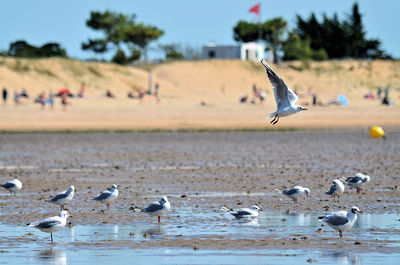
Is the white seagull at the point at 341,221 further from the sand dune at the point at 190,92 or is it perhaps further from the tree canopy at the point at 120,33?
the tree canopy at the point at 120,33

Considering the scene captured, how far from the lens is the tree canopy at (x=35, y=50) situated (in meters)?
93.2

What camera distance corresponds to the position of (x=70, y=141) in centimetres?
3844

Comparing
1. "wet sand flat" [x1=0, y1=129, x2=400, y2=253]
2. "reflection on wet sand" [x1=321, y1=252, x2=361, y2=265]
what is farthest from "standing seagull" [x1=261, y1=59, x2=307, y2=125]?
"reflection on wet sand" [x1=321, y1=252, x2=361, y2=265]

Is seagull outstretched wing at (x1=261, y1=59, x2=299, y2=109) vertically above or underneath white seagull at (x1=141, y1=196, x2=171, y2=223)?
above

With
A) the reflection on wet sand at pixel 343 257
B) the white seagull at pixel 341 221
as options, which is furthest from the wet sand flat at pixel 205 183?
the reflection on wet sand at pixel 343 257

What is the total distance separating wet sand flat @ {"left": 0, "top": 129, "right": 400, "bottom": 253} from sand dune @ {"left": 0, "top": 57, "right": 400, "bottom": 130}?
8.14m

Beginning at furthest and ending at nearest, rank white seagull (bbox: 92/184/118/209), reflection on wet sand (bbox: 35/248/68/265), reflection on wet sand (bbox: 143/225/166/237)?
white seagull (bbox: 92/184/118/209) < reflection on wet sand (bbox: 143/225/166/237) < reflection on wet sand (bbox: 35/248/68/265)

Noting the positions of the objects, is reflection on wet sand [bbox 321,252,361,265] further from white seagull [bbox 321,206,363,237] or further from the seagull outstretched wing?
the seagull outstretched wing

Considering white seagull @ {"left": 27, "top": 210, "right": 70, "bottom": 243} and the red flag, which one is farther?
the red flag

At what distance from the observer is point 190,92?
76.3 metres

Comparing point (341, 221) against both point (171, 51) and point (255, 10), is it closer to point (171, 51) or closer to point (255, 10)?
point (255, 10)

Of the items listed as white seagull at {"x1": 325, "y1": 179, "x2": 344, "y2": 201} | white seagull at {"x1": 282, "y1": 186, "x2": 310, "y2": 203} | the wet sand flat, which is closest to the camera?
the wet sand flat

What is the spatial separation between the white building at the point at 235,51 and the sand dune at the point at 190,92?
19.9 ft

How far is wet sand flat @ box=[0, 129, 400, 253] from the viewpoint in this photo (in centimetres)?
1404
